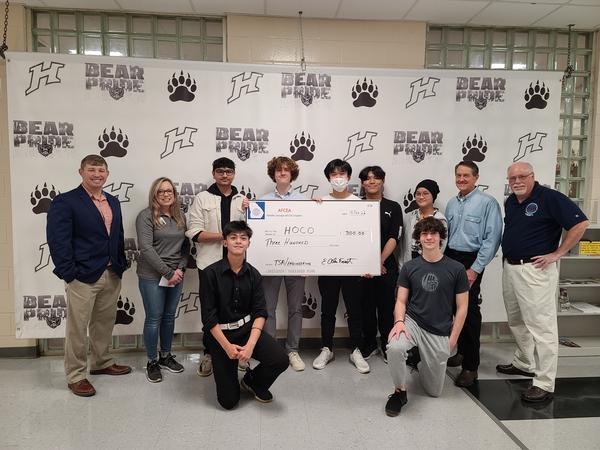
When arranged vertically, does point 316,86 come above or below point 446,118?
above

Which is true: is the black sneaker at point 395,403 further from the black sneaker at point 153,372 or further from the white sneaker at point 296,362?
the black sneaker at point 153,372

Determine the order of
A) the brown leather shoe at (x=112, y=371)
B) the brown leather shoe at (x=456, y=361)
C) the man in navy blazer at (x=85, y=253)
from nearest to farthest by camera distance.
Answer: the man in navy blazer at (x=85, y=253) < the brown leather shoe at (x=112, y=371) < the brown leather shoe at (x=456, y=361)

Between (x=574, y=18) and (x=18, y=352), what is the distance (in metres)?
5.60

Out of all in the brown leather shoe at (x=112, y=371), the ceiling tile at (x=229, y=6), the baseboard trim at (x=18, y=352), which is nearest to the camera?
the brown leather shoe at (x=112, y=371)

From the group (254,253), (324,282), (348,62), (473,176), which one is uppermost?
(348,62)

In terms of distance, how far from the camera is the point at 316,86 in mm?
3326

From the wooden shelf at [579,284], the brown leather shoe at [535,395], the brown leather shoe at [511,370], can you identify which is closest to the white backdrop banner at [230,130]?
the wooden shelf at [579,284]

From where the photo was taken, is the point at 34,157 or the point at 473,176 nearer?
the point at 473,176

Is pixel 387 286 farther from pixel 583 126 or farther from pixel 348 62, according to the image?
pixel 583 126

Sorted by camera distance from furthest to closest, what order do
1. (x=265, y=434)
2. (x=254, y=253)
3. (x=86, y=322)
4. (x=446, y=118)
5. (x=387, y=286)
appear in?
(x=446, y=118) → (x=387, y=286) → (x=254, y=253) → (x=86, y=322) → (x=265, y=434)

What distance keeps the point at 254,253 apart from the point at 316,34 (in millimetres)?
1981

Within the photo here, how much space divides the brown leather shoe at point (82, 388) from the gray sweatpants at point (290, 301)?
1.29 metres

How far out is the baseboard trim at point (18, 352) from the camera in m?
3.42

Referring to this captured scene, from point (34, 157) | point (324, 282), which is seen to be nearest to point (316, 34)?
point (324, 282)
